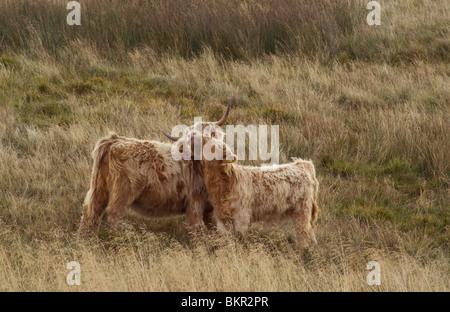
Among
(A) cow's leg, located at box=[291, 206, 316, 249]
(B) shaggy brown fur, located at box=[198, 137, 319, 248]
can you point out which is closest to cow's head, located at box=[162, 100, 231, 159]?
(B) shaggy brown fur, located at box=[198, 137, 319, 248]

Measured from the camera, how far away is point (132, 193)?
21.6 feet

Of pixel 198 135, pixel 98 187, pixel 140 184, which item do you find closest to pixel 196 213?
pixel 140 184

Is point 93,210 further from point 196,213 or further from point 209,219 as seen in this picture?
point 209,219

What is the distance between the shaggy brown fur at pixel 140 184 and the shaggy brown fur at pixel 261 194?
0.98ft

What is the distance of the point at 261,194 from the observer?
670cm

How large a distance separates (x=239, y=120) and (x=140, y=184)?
3790mm

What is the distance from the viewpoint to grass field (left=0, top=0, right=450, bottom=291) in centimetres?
606

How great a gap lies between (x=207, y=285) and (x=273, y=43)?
27.7 ft

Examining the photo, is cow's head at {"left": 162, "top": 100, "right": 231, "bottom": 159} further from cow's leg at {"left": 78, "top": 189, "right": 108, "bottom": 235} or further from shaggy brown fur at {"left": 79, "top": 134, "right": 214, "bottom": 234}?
cow's leg at {"left": 78, "top": 189, "right": 108, "bottom": 235}

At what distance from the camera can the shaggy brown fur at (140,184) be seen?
6570mm

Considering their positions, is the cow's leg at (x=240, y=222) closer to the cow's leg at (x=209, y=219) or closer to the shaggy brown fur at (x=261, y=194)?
the shaggy brown fur at (x=261, y=194)

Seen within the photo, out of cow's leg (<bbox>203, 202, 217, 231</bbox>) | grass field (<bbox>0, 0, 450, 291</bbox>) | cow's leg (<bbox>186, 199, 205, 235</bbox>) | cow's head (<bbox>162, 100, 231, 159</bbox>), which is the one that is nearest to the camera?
grass field (<bbox>0, 0, 450, 291</bbox>)

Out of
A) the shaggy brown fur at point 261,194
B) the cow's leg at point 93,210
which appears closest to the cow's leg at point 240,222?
the shaggy brown fur at point 261,194

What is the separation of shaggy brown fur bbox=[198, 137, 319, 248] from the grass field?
9.1 inches
